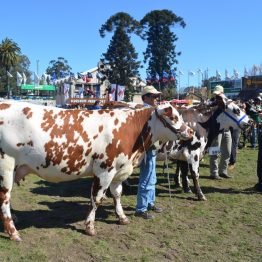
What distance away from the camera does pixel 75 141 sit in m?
5.68

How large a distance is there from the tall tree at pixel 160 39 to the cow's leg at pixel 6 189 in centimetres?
5788

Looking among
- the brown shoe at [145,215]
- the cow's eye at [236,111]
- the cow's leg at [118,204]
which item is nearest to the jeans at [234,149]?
the cow's eye at [236,111]

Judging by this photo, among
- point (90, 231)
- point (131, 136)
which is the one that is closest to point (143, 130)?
point (131, 136)

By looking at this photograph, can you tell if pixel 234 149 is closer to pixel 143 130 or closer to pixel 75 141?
pixel 143 130

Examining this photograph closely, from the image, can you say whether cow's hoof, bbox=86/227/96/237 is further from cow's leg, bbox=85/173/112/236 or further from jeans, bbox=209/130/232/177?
jeans, bbox=209/130/232/177

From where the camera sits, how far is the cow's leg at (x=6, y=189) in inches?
214

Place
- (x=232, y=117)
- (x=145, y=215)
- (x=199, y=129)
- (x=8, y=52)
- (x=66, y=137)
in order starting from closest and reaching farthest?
(x=66, y=137) < (x=145, y=215) < (x=199, y=129) < (x=232, y=117) < (x=8, y=52)

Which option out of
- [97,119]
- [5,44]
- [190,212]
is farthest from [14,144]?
[5,44]

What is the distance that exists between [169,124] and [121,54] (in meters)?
54.0

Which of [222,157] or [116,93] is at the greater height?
[116,93]

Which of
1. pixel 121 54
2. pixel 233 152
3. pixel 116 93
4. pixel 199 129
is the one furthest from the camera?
pixel 121 54

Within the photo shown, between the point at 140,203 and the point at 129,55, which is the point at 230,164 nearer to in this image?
the point at 140,203

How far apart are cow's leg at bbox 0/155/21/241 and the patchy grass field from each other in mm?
128

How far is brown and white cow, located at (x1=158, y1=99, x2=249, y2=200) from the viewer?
8219 mm
